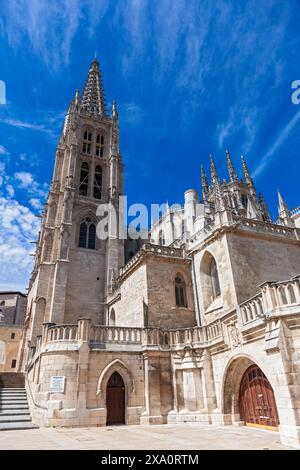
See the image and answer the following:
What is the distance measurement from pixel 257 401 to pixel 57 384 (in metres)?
7.21

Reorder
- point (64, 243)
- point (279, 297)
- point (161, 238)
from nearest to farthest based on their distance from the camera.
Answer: point (279, 297) < point (64, 243) < point (161, 238)

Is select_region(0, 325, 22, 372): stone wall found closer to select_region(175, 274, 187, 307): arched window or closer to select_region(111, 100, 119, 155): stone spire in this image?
select_region(111, 100, 119, 155): stone spire

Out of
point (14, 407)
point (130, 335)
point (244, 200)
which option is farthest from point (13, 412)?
point (244, 200)

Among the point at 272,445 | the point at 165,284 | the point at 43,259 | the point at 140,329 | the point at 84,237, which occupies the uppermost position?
the point at 84,237

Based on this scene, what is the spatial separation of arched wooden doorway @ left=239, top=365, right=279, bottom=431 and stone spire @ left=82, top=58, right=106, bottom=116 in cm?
3682

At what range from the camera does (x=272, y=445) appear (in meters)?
6.88

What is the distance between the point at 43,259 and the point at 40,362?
14.9 metres

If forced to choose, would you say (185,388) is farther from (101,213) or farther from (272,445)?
(101,213)

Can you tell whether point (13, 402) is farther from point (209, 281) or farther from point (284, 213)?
point (284, 213)

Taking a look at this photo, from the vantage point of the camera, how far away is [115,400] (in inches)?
491

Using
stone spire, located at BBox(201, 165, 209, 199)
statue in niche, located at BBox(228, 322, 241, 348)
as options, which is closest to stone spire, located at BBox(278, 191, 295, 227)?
statue in niche, located at BBox(228, 322, 241, 348)

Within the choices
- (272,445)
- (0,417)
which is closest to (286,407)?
(272,445)

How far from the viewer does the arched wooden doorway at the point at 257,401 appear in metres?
9.35
